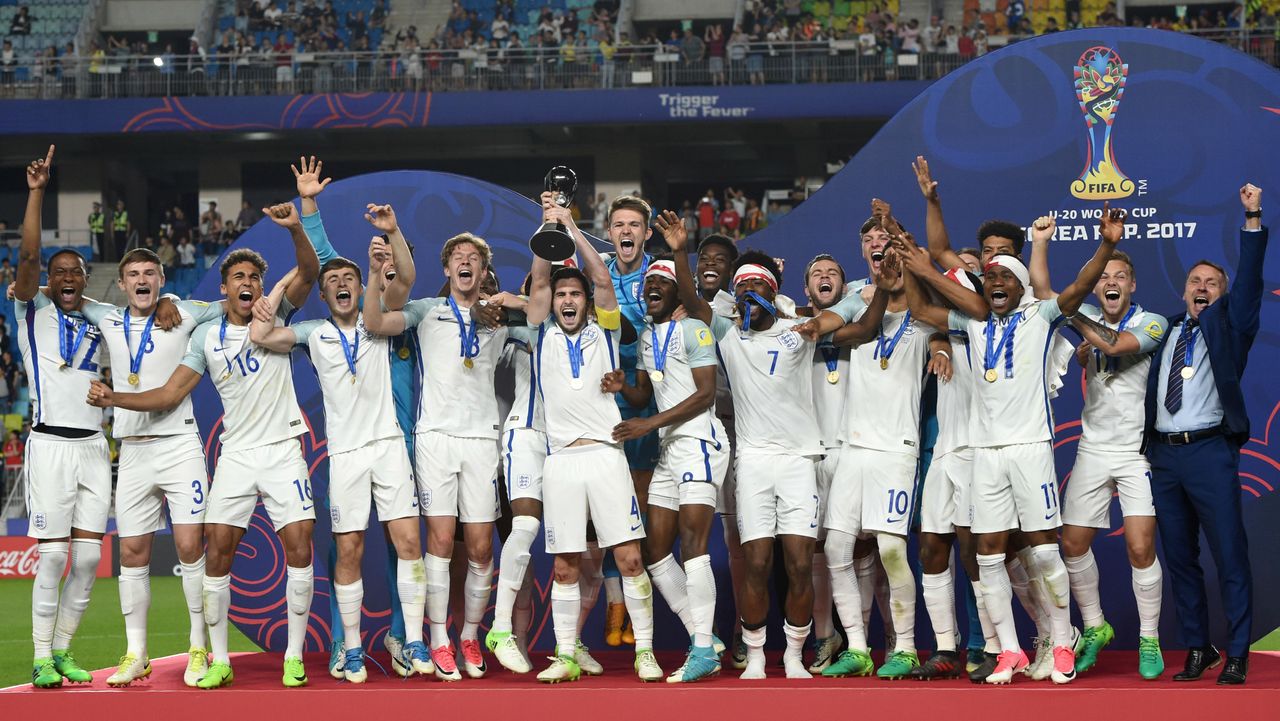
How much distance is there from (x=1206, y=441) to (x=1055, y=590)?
3.63 feet

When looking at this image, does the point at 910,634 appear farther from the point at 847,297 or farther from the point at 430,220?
the point at 430,220

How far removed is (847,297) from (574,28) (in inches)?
826

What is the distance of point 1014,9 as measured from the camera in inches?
1000

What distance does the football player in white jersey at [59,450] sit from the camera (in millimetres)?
7332

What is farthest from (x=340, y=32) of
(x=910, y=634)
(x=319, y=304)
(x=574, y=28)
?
(x=910, y=634)

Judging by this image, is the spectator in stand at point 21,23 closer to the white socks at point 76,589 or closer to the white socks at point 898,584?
the white socks at point 76,589

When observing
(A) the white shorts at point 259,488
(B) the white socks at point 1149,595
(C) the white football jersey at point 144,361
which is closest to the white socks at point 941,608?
(B) the white socks at point 1149,595

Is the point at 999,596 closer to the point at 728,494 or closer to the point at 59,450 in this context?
the point at 728,494

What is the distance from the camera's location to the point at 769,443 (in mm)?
7379

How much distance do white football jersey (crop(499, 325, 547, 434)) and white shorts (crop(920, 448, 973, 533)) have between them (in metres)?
2.15

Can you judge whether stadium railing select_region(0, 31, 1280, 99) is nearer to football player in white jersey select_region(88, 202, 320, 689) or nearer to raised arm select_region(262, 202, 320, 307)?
raised arm select_region(262, 202, 320, 307)

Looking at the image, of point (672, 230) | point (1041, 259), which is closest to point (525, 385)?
point (672, 230)

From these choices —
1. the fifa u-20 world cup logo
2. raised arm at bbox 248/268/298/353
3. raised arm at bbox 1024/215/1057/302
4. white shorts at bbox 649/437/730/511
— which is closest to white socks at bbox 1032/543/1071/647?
raised arm at bbox 1024/215/1057/302

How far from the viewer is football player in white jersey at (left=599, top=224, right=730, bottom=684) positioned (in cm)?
724
